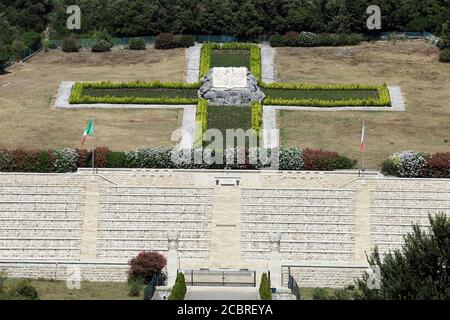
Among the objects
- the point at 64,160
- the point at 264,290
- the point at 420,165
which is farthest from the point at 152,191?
the point at 420,165

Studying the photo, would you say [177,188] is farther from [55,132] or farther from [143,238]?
[55,132]

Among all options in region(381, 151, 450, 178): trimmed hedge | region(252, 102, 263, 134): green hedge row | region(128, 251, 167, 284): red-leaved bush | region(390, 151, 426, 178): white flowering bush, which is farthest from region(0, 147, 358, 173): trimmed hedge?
region(128, 251, 167, 284): red-leaved bush

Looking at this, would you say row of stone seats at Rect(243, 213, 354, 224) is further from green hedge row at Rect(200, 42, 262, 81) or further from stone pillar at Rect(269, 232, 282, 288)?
green hedge row at Rect(200, 42, 262, 81)

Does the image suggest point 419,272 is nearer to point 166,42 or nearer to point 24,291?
point 24,291
